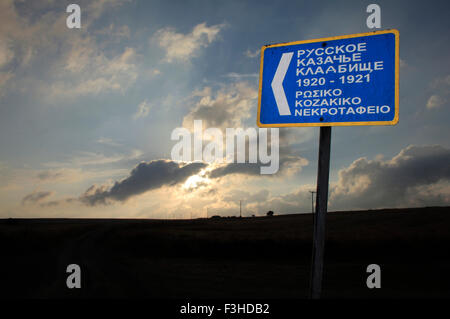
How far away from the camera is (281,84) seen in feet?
14.6

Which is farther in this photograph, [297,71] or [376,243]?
[376,243]

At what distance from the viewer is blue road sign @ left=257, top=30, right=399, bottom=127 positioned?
408cm

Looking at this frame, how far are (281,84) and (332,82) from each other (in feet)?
2.19

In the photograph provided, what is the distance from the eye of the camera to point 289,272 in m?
16.5

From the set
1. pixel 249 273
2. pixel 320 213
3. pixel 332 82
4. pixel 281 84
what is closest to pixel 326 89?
pixel 332 82

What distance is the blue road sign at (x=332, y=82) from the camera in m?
4.08

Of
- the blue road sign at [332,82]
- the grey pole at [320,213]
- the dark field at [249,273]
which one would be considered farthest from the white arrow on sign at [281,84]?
the dark field at [249,273]
